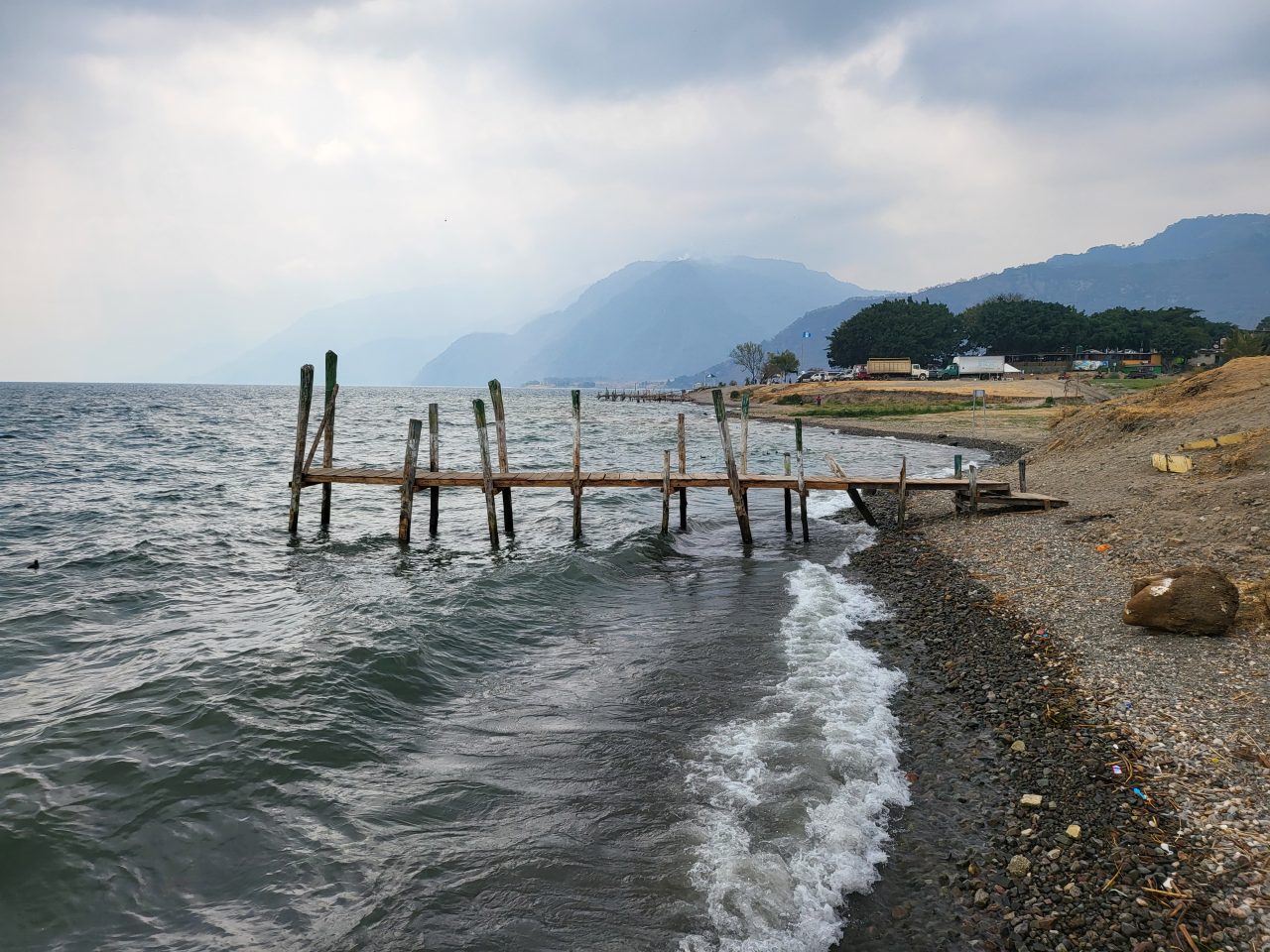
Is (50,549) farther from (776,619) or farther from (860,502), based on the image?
(860,502)

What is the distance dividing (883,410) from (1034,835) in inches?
2369

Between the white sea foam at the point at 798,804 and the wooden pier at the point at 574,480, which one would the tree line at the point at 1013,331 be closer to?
the wooden pier at the point at 574,480

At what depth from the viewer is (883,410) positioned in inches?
2442

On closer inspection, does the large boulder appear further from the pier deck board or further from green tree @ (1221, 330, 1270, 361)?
green tree @ (1221, 330, 1270, 361)

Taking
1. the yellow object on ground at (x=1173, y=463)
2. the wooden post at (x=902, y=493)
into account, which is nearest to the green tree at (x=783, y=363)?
the wooden post at (x=902, y=493)

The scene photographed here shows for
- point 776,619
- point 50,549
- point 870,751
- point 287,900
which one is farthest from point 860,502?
point 50,549

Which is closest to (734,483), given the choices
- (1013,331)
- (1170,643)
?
(1170,643)

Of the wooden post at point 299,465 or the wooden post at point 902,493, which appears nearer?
the wooden post at point 902,493

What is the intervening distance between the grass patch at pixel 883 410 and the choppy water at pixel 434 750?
1828 inches

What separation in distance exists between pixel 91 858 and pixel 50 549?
1379 centimetres

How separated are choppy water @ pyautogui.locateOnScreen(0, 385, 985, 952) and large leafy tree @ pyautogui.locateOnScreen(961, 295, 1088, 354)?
94355 mm

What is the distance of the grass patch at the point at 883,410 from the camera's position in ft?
191

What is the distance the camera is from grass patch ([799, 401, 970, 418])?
58256 millimetres

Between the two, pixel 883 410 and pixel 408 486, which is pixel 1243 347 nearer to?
pixel 883 410
